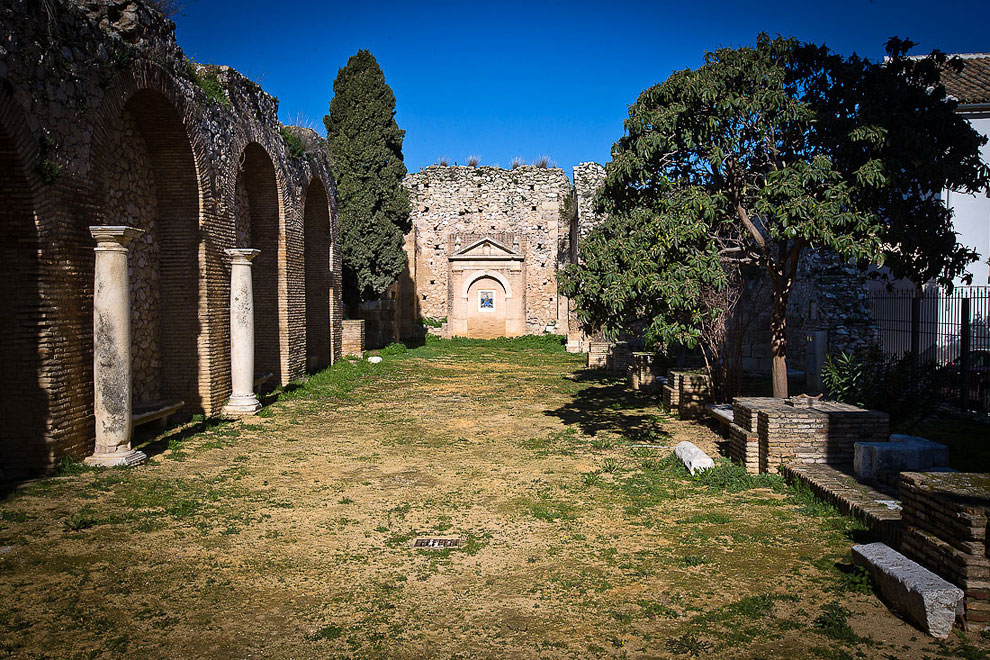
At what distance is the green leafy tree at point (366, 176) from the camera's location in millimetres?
22406

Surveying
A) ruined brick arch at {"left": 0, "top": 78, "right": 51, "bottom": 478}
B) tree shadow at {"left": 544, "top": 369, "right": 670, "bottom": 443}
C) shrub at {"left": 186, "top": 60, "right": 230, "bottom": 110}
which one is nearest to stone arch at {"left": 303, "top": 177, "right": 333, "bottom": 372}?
shrub at {"left": 186, "top": 60, "right": 230, "bottom": 110}

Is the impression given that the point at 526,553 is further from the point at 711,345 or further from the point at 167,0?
the point at 167,0

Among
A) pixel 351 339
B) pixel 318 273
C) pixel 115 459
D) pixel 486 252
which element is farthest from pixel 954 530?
pixel 486 252

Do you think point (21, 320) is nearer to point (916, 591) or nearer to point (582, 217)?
point (916, 591)

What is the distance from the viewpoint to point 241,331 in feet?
38.6

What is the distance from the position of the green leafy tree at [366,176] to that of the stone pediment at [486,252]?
6143mm

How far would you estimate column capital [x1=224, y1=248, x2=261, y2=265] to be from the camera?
11.6 m

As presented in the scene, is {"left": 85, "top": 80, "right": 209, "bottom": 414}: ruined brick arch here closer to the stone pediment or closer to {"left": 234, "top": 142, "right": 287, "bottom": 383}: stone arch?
{"left": 234, "top": 142, "right": 287, "bottom": 383}: stone arch

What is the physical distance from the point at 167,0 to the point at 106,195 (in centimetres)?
333

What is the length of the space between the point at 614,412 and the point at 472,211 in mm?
19848

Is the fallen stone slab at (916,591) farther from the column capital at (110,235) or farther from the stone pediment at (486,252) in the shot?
the stone pediment at (486,252)

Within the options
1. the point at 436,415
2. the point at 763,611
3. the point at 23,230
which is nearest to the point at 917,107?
the point at 763,611

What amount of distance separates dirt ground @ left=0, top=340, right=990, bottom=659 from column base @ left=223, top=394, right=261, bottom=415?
6.03ft

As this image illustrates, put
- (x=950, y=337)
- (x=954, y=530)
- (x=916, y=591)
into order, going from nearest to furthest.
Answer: (x=916, y=591), (x=954, y=530), (x=950, y=337)
